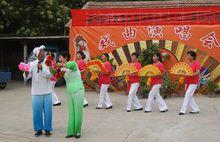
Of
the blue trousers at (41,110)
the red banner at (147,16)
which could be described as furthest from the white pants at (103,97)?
the red banner at (147,16)

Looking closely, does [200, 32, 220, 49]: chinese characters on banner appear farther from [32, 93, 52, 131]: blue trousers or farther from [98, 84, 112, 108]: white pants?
[32, 93, 52, 131]: blue trousers

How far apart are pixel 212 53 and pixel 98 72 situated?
16.4 feet

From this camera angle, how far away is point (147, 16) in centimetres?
1717

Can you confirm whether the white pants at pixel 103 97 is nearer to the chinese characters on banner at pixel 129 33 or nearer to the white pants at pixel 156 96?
the white pants at pixel 156 96

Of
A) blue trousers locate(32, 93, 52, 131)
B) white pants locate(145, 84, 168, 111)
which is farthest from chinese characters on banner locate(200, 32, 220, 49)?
blue trousers locate(32, 93, 52, 131)

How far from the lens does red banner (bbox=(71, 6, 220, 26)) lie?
1652 centimetres

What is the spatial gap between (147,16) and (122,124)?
7.00 m

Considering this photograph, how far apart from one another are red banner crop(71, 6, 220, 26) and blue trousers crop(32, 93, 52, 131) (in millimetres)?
8295

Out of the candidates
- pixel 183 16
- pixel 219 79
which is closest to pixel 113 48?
pixel 183 16

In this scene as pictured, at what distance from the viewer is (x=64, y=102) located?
14.8 metres

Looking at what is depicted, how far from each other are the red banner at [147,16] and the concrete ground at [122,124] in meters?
3.17

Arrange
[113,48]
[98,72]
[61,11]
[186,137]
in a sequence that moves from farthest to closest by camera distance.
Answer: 1. [61,11]
2. [113,48]
3. [98,72]
4. [186,137]

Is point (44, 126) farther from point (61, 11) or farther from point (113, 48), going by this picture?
point (61, 11)

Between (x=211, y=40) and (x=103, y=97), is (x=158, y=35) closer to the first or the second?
(x=211, y=40)
